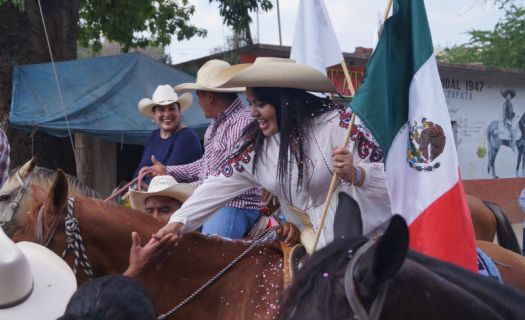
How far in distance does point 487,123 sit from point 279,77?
14818 mm

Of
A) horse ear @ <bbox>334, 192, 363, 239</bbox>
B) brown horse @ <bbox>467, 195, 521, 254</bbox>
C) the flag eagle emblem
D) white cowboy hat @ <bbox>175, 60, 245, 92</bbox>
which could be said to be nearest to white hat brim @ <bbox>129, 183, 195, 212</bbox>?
white cowboy hat @ <bbox>175, 60, 245, 92</bbox>

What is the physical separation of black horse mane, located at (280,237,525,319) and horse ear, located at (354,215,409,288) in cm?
13

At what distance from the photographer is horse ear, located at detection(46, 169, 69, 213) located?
3433mm

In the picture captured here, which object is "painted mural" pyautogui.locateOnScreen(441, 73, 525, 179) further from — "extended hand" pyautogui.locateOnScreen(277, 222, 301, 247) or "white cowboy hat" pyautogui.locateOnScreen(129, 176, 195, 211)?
"extended hand" pyautogui.locateOnScreen(277, 222, 301, 247)

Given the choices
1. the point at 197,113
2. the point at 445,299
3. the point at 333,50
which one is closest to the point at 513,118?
the point at 197,113

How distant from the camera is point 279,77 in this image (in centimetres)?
350

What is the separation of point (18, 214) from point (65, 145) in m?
6.25

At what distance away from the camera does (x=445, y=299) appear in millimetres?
1913

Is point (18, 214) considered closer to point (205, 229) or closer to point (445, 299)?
point (205, 229)

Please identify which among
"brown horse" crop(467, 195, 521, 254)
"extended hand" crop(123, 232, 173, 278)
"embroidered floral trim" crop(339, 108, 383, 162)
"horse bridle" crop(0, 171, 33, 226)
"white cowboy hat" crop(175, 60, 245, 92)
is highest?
"white cowboy hat" crop(175, 60, 245, 92)

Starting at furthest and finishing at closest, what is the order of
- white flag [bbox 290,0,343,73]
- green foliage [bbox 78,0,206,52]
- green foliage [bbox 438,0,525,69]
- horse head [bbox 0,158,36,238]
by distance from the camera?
green foliage [bbox 438,0,525,69] < green foliage [bbox 78,0,206,52] < white flag [bbox 290,0,343,73] < horse head [bbox 0,158,36,238]

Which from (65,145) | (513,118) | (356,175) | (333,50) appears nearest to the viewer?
(356,175)

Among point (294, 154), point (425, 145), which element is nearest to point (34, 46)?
point (294, 154)

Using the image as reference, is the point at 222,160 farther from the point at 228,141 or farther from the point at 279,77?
the point at 279,77
